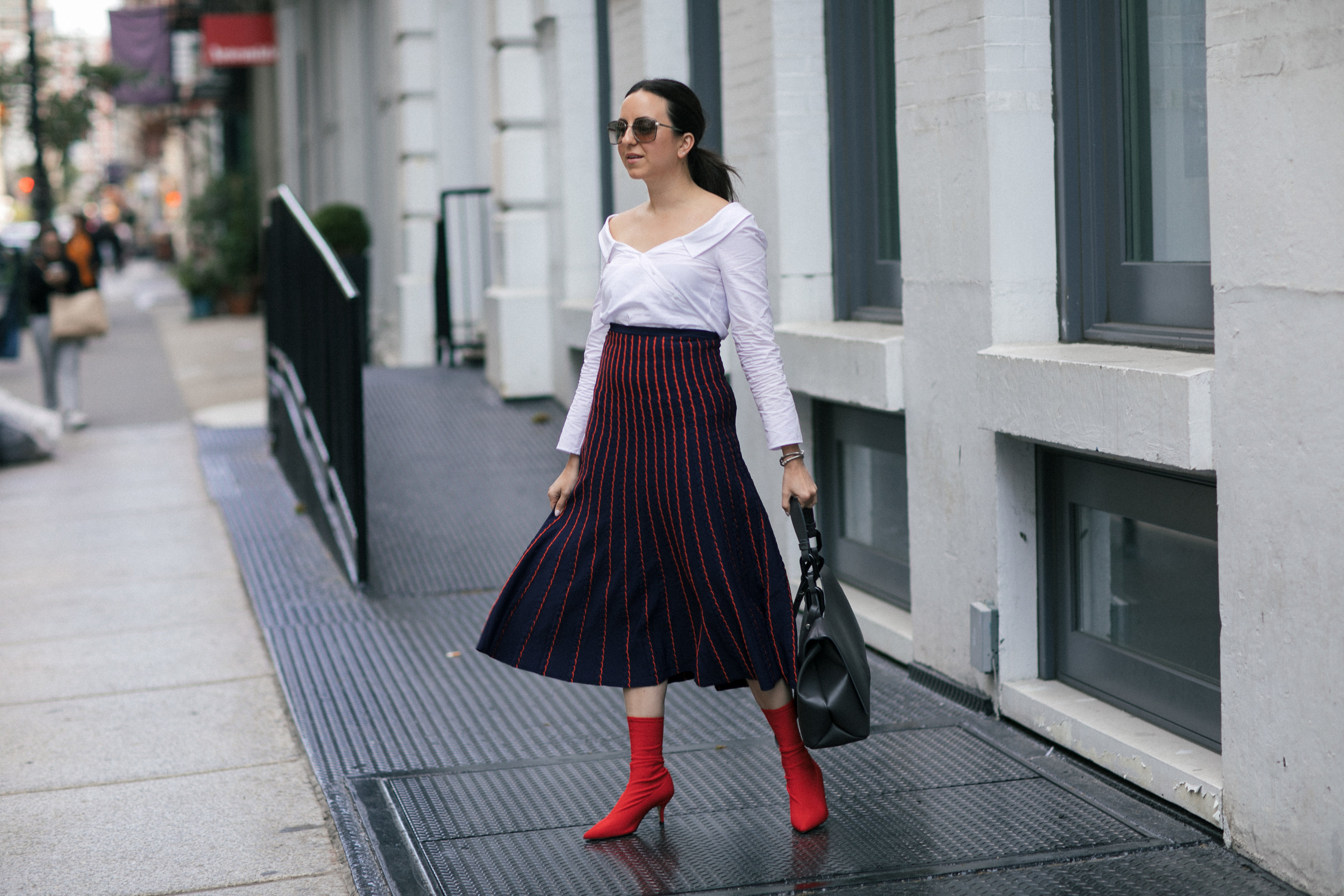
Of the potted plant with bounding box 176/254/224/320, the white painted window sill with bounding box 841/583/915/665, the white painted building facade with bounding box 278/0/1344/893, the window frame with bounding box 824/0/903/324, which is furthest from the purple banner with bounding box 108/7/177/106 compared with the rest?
the white painted window sill with bounding box 841/583/915/665

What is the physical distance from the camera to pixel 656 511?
386 cm

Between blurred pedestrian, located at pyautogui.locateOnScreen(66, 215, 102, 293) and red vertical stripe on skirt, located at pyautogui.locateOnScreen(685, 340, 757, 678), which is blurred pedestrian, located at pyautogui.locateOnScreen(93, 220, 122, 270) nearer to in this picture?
blurred pedestrian, located at pyautogui.locateOnScreen(66, 215, 102, 293)

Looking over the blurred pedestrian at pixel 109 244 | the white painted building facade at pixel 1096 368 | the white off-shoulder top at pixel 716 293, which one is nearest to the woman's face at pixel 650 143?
the white off-shoulder top at pixel 716 293

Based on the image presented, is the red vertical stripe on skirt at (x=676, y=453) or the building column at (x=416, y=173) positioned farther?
the building column at (x=416, y=173)

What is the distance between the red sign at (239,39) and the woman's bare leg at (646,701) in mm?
21750

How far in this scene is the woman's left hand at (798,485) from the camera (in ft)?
12.2

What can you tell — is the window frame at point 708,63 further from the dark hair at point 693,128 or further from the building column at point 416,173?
the building column at point 416,173

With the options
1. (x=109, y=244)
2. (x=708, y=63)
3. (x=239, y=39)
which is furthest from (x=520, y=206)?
(x=109, y=244)

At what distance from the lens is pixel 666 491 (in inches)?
151

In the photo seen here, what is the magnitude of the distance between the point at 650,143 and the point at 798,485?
0.88m

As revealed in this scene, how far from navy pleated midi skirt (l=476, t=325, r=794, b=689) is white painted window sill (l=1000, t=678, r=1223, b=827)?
1.01m

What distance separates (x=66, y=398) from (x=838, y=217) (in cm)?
918

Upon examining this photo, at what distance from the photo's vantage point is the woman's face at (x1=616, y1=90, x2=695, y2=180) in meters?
3.72

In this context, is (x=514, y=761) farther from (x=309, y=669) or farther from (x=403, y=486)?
(x=403, y=486)
